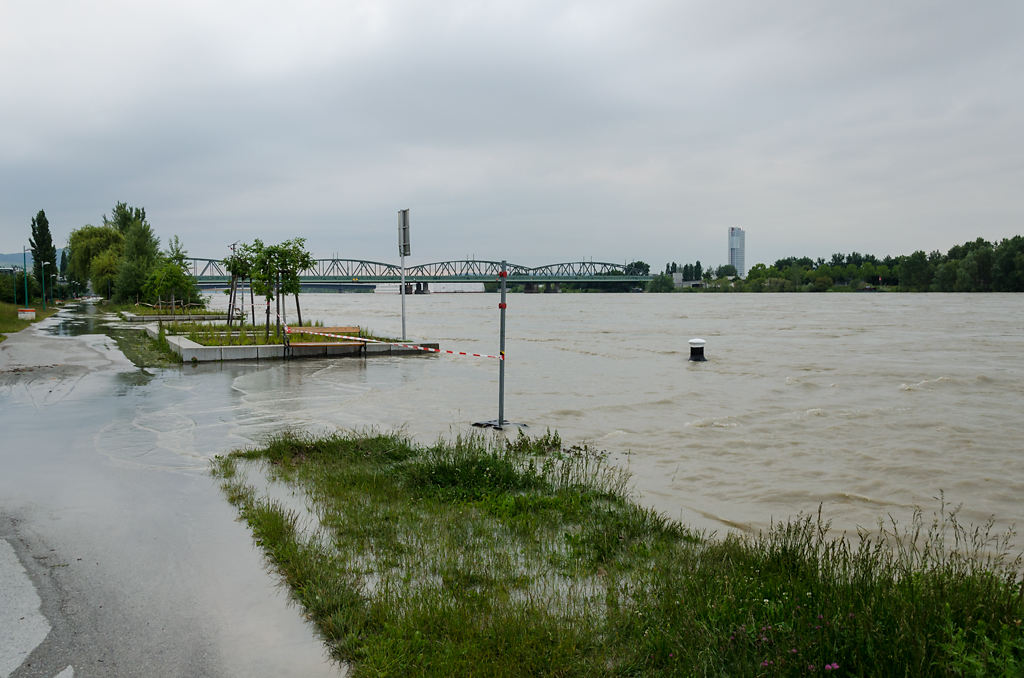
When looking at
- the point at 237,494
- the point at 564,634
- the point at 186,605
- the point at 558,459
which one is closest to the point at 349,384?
the point at 558,459

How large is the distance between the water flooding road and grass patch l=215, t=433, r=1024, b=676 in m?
0.29

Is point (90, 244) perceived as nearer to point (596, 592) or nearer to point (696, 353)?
point (696, 353)

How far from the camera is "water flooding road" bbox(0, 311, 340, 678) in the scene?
11.8ft

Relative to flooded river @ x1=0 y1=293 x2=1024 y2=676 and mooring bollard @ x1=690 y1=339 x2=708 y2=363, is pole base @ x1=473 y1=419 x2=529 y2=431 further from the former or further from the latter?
mooring bollard @ x1=690 y1=339 x2=708 y2=363

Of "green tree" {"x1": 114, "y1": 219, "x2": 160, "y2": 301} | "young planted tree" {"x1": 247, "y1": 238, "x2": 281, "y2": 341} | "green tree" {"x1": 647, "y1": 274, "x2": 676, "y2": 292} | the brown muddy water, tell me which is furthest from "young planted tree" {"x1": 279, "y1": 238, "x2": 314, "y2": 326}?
"green tree" {"x1": 647, "y1": 274, "x2": 676, "y2": 292}

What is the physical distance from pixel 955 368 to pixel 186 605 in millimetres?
23559

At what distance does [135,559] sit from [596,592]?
10.3 feet

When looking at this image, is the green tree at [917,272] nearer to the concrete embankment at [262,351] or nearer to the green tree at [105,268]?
the green tree at [105,268]

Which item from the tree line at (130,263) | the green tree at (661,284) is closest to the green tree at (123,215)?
the tree line at (130,263)

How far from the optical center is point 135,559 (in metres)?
4.91

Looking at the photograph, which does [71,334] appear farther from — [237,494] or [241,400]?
[237,494]

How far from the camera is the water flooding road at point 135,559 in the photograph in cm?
361

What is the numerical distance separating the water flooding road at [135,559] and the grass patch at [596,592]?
0.29 meters

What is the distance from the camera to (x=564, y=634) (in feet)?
12.1
